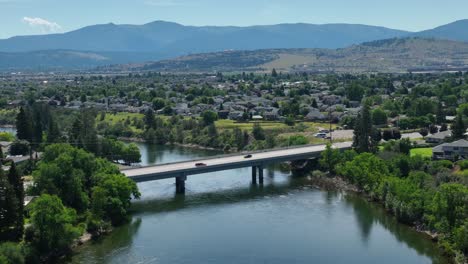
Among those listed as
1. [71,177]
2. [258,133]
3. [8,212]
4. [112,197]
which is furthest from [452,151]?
[8,212]

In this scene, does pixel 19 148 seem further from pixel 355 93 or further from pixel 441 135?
pixel 355 93

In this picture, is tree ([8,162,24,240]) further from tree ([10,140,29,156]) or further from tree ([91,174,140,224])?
tree ([10,140,29,156])

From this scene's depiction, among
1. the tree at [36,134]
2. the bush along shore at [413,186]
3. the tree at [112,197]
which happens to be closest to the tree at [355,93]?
the bush along shore at [413,186]

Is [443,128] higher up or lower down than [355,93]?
lower down

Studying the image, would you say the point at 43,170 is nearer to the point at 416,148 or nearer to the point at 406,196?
the point at 406,196

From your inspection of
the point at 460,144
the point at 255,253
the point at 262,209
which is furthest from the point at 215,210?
the point at 460,144
